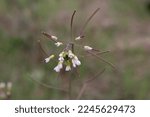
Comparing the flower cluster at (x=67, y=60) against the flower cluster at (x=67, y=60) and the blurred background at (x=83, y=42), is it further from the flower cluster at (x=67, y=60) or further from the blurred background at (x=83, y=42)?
the blurred background at (x=83, y=42)

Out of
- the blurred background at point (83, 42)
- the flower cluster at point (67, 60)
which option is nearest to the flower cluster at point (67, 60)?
the flower cluster at point (67, 60)

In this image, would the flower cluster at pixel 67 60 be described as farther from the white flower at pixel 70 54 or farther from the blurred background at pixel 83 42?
the blurred background at pixel 83 42

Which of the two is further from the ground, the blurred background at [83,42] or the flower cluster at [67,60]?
the blurred background at [83,42]

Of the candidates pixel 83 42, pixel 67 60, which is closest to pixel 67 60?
pixel 67 60

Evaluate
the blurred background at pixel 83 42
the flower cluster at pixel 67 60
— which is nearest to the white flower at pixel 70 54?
the flower cluster at pixel 67 60

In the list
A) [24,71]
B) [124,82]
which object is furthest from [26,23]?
[124,82]

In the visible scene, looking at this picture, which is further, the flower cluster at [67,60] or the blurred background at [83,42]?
the blurred background at [83,42]

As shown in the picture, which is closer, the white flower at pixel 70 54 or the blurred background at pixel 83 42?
the white flower at pixel 70 54

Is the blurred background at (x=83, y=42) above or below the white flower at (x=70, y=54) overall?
above
